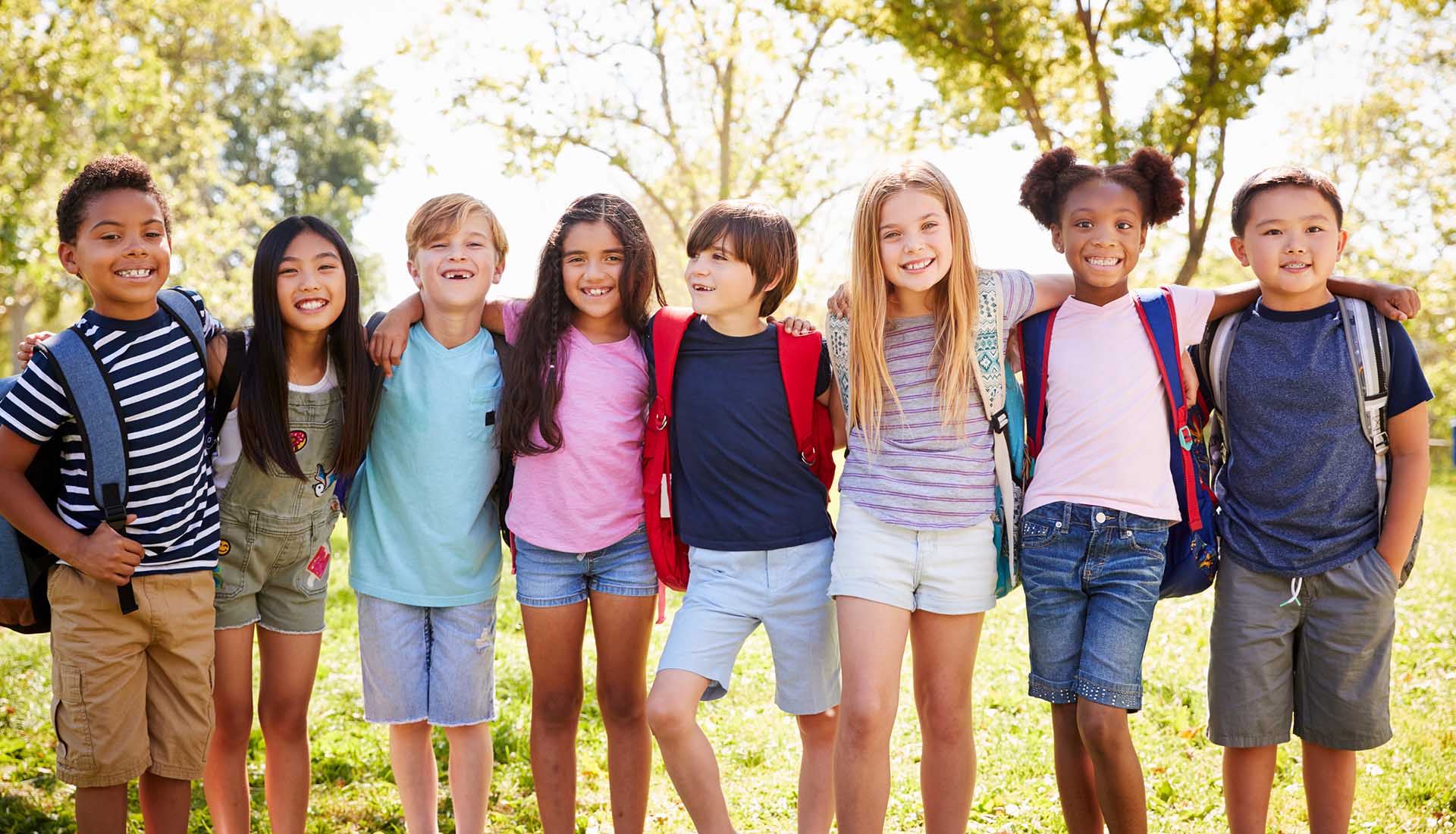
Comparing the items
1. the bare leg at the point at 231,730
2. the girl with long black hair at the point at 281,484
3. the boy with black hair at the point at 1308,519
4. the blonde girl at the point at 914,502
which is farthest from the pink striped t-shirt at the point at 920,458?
the bare leg at the point at 231,730

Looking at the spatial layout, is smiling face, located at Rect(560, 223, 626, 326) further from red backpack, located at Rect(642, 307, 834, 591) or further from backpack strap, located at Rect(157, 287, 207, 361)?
backpack strap, located at Rect(157, 287, 207, 361)

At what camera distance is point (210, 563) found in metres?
2.96

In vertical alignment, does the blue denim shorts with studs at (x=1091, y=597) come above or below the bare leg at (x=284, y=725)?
above

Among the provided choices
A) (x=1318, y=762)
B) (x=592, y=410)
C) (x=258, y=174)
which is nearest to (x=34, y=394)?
(x=592, y=410)

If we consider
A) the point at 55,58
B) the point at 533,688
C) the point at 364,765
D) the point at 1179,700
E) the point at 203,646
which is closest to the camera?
the point at 203,646

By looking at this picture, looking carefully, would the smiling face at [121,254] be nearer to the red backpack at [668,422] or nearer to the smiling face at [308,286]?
the smiling face at [308,286]

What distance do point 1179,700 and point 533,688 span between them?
3118 mm

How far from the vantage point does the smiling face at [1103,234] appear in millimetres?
3133

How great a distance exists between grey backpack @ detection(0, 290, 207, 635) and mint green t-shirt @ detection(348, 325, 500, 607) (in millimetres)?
633

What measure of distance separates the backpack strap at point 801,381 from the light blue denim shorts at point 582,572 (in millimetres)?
534

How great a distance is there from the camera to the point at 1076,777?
304cm

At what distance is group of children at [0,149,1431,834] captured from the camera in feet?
9.48

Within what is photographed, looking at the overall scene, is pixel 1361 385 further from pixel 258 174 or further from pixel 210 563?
pixel 258 174

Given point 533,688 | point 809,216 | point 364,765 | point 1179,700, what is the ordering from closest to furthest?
point 533,688, point 364,765, point 1179,700, point 809,216
